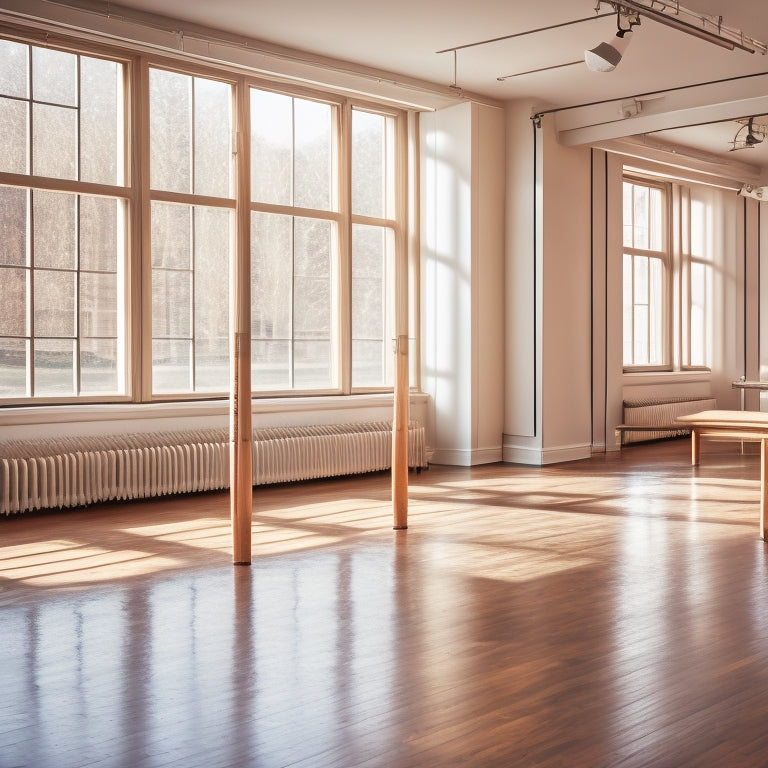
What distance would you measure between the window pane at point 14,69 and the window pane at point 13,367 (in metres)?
1.77

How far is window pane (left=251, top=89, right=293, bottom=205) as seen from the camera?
10023 mm

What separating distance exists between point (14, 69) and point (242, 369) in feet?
12.9

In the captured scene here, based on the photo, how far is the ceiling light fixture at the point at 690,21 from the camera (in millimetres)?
7484

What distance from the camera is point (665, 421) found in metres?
14.1

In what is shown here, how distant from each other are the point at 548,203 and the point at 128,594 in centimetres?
744

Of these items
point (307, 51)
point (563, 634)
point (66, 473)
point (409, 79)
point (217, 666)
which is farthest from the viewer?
point (409, 79)

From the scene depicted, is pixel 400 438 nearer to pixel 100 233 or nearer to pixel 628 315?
pixel 100 233

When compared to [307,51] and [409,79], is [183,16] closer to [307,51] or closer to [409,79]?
[307,51]

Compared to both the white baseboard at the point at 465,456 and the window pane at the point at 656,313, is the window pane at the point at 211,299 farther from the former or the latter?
the window pane at the point at 656,313

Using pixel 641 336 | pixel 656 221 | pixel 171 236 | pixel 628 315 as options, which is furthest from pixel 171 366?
pixel 656 221

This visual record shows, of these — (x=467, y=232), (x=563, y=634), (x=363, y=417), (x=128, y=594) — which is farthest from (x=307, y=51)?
(x=563, y=634)

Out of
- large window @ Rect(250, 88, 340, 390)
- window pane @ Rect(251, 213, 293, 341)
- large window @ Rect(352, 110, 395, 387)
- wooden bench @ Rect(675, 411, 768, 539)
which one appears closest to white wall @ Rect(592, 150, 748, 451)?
wooden bench @ Rect(675, 411, 768, 539)

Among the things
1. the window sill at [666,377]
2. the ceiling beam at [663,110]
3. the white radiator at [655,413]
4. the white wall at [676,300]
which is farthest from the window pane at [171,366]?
the window sill at [666,377]

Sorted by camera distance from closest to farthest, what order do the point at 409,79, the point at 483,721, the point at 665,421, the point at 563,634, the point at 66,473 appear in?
the point at 483,721
the point at 563,634
the point at 66,473
the point at 409,79
the point at 665,421
